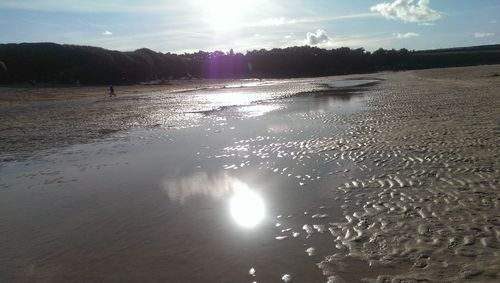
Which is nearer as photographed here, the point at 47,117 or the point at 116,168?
the point at 116,168

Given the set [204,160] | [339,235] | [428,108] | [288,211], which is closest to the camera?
[339,235]

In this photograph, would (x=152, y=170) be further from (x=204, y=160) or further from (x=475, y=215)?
(x=475, y=215)

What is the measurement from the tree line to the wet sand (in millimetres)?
59494

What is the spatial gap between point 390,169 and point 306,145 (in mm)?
4444

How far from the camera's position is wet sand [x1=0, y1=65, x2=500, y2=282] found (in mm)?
6129

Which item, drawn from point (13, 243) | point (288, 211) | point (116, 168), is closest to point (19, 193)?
point (116, 168)

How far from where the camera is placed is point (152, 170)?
12742 millimetres

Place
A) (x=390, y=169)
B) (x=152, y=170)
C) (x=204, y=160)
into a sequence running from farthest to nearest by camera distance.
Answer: (x=204, y=160) < (x=152, y=170) < (x=390, y=169)

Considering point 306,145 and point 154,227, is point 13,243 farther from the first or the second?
point 306,145

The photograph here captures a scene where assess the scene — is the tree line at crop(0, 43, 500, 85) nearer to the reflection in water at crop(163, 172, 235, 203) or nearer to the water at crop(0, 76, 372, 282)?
the water at crop(0, 76, 372, 282)

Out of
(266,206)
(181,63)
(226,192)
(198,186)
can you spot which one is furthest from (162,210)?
(181,63)

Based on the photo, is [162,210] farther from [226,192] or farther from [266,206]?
[266,206]

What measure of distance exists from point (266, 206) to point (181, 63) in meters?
96.8

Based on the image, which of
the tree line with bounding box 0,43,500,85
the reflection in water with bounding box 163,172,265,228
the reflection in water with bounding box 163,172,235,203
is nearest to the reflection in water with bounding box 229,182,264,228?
the reflection in water with bounding box 163,172,265,228
